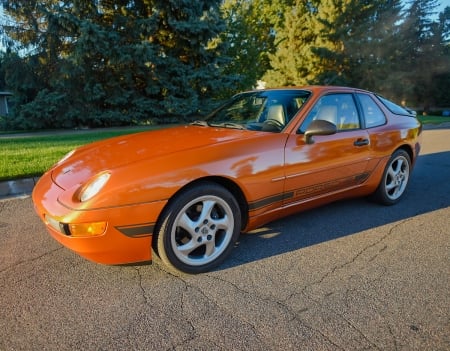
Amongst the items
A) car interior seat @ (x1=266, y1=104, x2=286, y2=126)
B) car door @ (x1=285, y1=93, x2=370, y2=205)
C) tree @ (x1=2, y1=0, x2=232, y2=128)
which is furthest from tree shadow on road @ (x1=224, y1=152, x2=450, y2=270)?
tree @ (x1=2, y1=0, x2=232, y2=128)

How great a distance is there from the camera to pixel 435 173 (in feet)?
18.7

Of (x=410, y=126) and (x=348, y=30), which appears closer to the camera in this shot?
(x=410, y=126)

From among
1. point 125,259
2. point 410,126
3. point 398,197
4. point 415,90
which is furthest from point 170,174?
point 415,90

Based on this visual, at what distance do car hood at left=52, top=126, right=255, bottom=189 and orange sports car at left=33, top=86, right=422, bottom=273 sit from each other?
0.01m

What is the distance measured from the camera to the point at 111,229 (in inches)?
83.7

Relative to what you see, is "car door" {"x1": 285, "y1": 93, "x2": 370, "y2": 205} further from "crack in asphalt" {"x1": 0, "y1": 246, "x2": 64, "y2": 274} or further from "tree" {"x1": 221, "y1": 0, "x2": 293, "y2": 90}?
Answer: "tree" {"x1": 221, "y1": 0, "x2": 293, "y2": 90}

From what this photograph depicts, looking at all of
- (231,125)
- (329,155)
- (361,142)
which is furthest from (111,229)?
(361,142)

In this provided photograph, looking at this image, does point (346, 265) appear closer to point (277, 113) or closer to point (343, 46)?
point (277, 113)

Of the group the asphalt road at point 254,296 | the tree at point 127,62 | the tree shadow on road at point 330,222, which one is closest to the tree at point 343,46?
the tree at point 127,62

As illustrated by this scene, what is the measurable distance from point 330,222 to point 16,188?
4.23 meters

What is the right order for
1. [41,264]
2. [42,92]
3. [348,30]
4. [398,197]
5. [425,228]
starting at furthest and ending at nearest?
[348,30] → [42,92] → [398,197] → [425,228] → [41,264]

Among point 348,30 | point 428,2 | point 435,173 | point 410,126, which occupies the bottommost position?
point 435,173

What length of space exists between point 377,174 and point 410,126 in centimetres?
100

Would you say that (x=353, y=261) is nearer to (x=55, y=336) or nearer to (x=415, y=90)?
(x=55, y=336)
